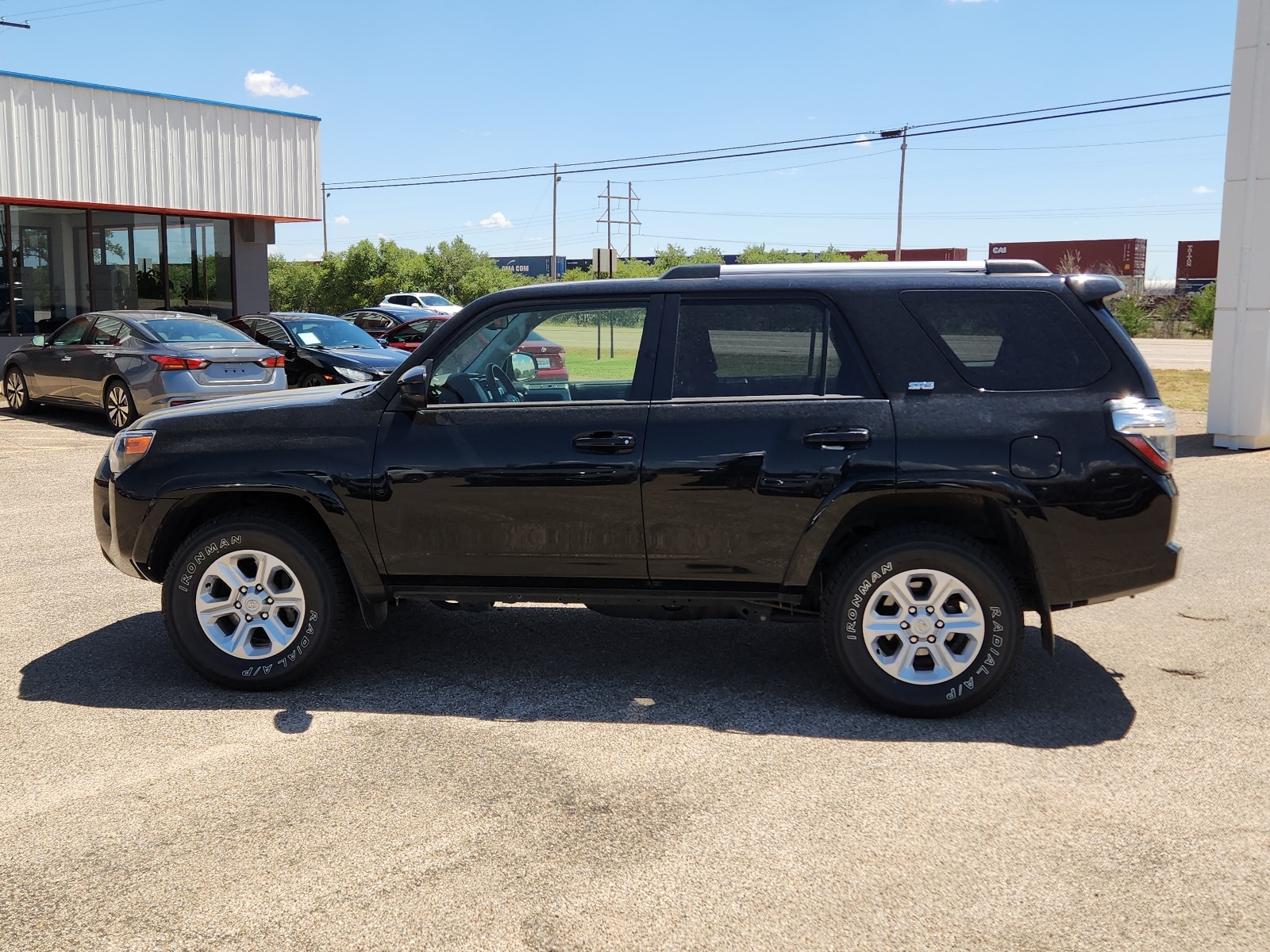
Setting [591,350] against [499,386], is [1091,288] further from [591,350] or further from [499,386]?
[499,386]

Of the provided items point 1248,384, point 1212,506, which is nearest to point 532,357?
point 1212,506

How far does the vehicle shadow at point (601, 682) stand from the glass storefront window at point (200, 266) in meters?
19.8

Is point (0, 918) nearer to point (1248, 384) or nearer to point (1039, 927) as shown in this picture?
point (1039, 927)

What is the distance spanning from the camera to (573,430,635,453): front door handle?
16.3 ft

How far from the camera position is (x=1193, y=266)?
64.3m

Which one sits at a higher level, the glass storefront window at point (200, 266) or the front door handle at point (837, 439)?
the glass storefront window at point (200, 266)

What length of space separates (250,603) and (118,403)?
35.2ft

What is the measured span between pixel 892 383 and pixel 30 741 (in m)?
3.72

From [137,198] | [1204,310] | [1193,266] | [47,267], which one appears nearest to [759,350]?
[137,198]

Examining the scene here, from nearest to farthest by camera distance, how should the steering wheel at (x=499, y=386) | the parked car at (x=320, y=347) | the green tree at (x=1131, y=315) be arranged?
1. the steering wheel at (x=499, y=386)
2. the parked car at (x=320, y=347)
3. the green tree at (x=1131, y=315)

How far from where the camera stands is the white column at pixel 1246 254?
13.3m

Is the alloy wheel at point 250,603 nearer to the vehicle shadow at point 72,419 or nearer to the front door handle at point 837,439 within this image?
the front door handle at point 837,439

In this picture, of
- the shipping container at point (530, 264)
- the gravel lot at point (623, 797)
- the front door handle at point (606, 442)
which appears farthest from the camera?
the shipping container at point (530, 264)

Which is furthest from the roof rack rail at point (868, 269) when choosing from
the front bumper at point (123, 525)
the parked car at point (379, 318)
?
the parked car at point (379, 318)
